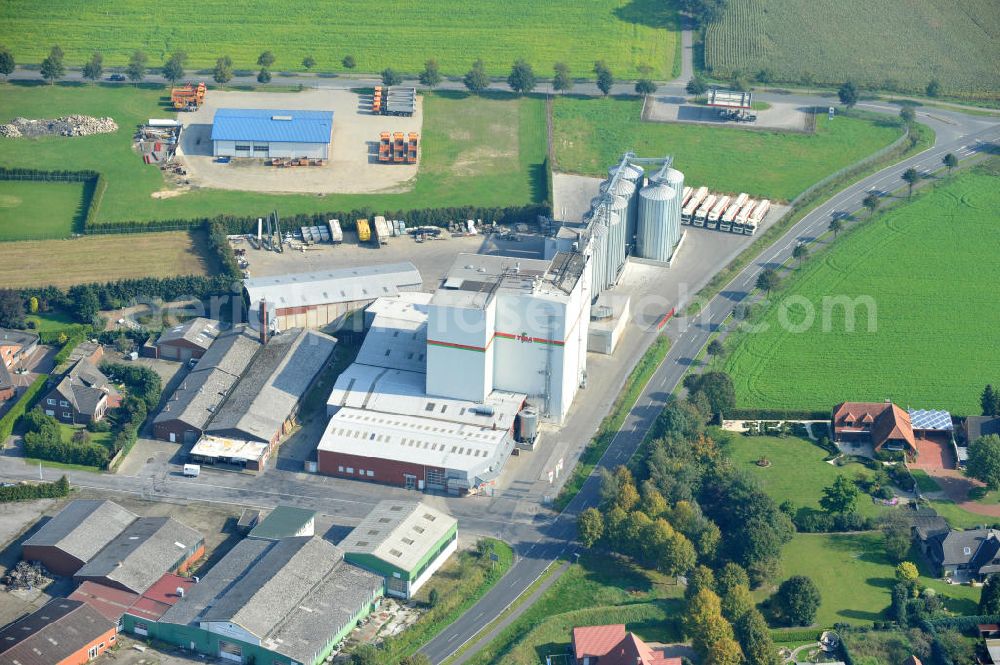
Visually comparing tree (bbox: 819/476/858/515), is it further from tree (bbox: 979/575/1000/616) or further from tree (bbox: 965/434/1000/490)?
tree (bbox: 979/575/1000/616)

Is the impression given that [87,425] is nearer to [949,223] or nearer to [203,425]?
[203,425]

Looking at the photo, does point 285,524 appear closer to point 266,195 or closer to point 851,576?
point 851,576

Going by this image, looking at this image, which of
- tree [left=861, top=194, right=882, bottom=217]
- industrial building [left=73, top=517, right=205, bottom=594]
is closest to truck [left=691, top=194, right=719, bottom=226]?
tree [left=861, top=194, right=882, bottom=217]

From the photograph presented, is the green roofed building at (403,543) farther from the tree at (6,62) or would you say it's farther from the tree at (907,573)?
the tree at (6,62)

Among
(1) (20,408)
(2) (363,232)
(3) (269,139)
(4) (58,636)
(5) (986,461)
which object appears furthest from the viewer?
(3) (269,139)

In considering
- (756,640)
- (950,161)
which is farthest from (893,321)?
(756,640)

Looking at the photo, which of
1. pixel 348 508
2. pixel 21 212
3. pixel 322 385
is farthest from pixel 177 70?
pixel 348 508
